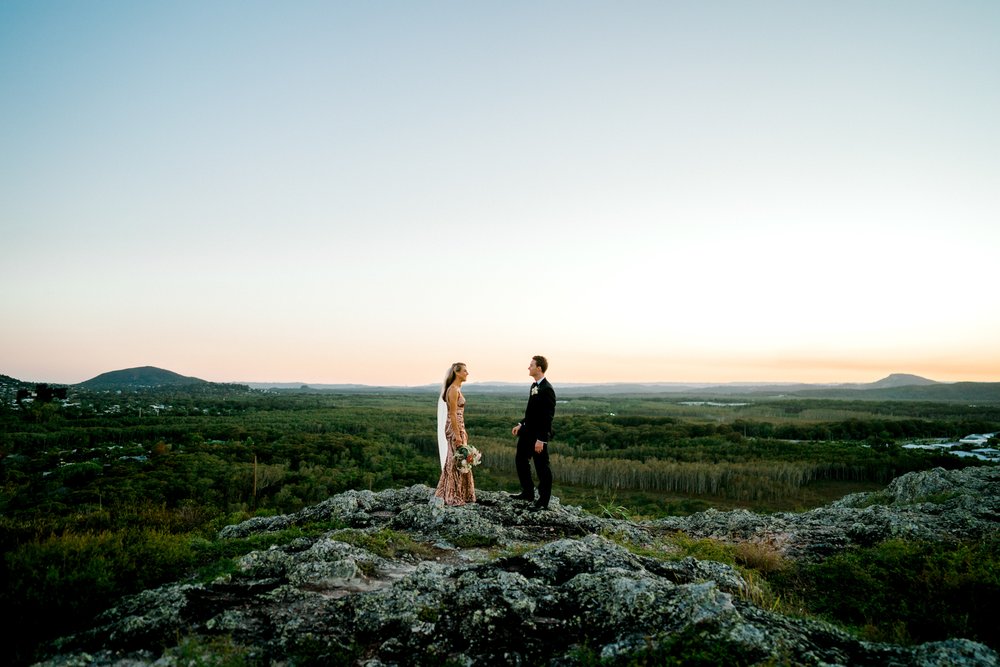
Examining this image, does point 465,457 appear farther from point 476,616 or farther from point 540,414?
point 476,616

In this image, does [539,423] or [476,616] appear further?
[539,423]

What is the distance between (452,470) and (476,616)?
5763 millimetres

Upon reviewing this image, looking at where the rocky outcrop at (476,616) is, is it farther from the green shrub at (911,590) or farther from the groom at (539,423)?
the green shrub at (911,590)

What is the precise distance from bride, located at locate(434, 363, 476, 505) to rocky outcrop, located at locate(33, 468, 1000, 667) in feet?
7.57

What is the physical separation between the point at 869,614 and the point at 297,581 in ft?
25.9

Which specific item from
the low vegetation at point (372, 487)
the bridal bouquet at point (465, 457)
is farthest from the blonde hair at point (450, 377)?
the low vegetation at point (372, 487)

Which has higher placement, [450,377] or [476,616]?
[450,377]

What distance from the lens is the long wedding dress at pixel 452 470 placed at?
10.8 m

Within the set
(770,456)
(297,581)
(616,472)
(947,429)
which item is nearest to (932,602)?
(297,581)

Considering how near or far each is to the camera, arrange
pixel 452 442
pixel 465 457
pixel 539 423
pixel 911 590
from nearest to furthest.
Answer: pixel 911 590 < pixel 539 423 < pixel 465 457 < pixel 452 442

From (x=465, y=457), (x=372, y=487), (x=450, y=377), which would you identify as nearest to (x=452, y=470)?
(x=465, y=457)

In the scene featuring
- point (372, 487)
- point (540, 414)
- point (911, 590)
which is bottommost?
point (372, 487)

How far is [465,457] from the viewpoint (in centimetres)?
1062

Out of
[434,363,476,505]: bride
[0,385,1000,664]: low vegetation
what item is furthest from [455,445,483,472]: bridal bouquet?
[0,385,1000,664]: low vegetation
